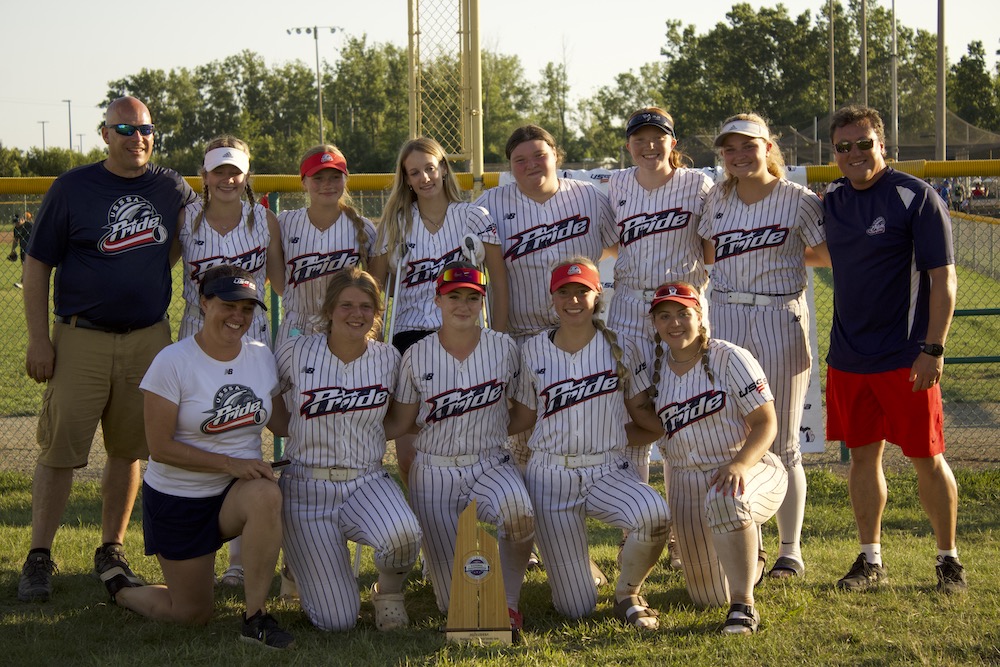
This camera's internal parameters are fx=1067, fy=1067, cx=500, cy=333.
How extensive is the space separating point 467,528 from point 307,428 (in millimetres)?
767

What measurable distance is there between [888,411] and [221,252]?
2.80 metres

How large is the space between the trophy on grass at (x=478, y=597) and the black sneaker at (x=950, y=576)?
70.0 inches

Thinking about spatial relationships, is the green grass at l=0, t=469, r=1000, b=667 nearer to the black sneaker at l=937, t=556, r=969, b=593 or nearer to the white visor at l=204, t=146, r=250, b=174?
the black sneaker at l=937, t=556, r=969, b=593

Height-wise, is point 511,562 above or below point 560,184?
below

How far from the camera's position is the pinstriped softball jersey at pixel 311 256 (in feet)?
15.0

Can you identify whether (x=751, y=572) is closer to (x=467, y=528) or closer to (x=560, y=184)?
(x=467, y=528)

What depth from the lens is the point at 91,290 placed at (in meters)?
4.43

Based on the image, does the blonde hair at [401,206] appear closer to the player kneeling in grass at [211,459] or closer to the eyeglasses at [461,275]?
the eyeglasses at [461,275]

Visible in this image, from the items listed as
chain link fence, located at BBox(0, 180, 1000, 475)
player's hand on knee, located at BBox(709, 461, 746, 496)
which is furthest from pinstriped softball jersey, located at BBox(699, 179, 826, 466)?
chain link fence, located at BBox(0, 180, 1000, 475)

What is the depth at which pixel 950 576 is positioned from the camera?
4223 millimetres

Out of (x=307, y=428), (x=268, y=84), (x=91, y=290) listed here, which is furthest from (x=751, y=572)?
(x=268, y=84)

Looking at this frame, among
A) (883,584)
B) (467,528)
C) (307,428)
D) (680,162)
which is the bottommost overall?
(883,584)

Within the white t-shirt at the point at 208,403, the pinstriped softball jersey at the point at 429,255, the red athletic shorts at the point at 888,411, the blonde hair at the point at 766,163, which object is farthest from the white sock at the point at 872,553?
the white t-shirt at the point at 208,403

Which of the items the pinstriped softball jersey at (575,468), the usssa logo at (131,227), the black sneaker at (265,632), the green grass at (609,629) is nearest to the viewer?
the green grass at (609,629)
